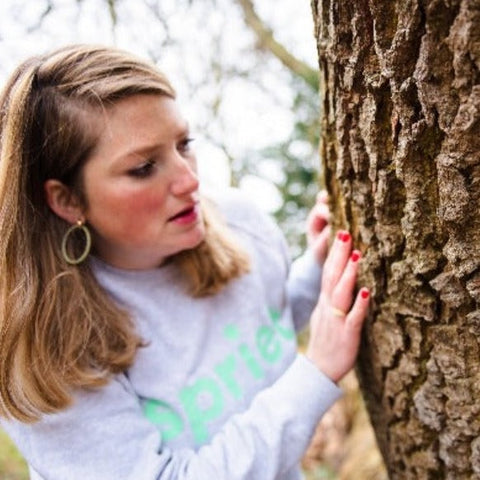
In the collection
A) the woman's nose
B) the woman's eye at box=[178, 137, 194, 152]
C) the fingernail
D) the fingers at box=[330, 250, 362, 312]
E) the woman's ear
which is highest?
the woman's eye at box=[178, 137, 194, 152]

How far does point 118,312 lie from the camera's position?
1396 millimetres

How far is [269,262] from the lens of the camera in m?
1.70

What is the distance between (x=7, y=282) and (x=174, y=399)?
20.4 inches

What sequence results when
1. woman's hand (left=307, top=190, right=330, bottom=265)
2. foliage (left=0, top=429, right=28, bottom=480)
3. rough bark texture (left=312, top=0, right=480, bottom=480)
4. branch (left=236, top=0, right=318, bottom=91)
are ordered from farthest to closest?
branch (left=236, top=0, right=318, bottom=91)
foliage (left=0, top=429, right=28, bottom=480)
woman's hand (left=307, top=190, right=330, bottom=265)
rough bark texture (left=312, top=0, right=480, bottom=480)

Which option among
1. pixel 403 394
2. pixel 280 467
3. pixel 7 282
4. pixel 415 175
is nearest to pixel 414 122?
pixel 415 175

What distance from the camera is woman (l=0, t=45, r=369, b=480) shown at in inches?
47.8

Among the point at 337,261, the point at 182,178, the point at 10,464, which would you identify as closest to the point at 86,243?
the point at 182,178

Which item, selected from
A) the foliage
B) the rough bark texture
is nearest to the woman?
the rough bark texture

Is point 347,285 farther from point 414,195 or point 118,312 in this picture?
point 118,312

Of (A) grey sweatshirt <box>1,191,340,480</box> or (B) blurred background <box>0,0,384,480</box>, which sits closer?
(A) grey sweatshirt <box>1,191,340,480</box>

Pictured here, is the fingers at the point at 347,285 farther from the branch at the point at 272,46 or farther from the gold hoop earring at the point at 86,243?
the branch at the point at 272,46

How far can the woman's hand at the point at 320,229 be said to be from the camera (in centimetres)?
149

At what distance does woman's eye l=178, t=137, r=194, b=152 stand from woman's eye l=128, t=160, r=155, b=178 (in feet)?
0.38

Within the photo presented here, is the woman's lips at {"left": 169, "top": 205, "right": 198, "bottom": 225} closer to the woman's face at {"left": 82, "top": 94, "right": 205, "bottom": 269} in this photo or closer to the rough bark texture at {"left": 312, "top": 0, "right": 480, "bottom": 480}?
the woman's face at {"left": 82, "top": 94, "right": 205, "bottom": 269}
